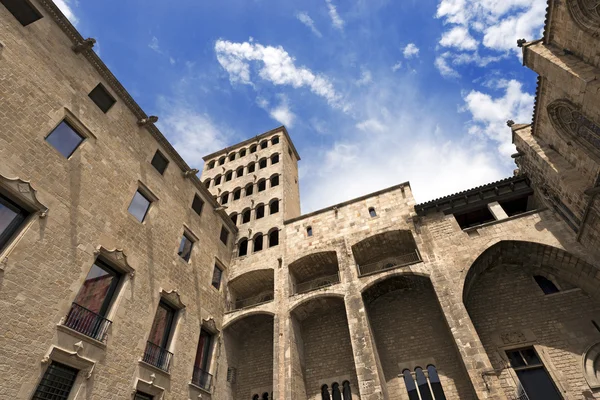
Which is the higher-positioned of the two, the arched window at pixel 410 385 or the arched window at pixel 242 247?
the arched window at pixel 242 247

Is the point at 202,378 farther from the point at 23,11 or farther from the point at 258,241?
the point at 23,11

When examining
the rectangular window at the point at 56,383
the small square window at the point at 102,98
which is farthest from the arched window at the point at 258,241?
the rectangular window at the point at 56,383

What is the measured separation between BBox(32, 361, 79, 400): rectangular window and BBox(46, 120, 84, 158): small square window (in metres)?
6.66

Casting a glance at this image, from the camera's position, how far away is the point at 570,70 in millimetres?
11664

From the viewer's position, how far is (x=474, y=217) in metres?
16.7

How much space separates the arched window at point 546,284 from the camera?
1356cm

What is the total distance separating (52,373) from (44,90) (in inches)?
348

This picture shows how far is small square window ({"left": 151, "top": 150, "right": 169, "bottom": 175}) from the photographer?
15154 millimetres

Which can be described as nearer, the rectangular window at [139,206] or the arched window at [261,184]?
the rectangular window at [139,206]

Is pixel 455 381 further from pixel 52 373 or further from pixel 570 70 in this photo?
pixel 52 373

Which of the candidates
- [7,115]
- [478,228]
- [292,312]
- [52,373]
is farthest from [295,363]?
[7,115]

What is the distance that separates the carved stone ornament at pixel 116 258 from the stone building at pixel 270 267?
0.16ft

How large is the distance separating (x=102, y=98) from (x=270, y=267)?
1171 centimetres

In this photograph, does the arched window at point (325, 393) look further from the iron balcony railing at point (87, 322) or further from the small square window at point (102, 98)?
the small square window at point (102, 98)
